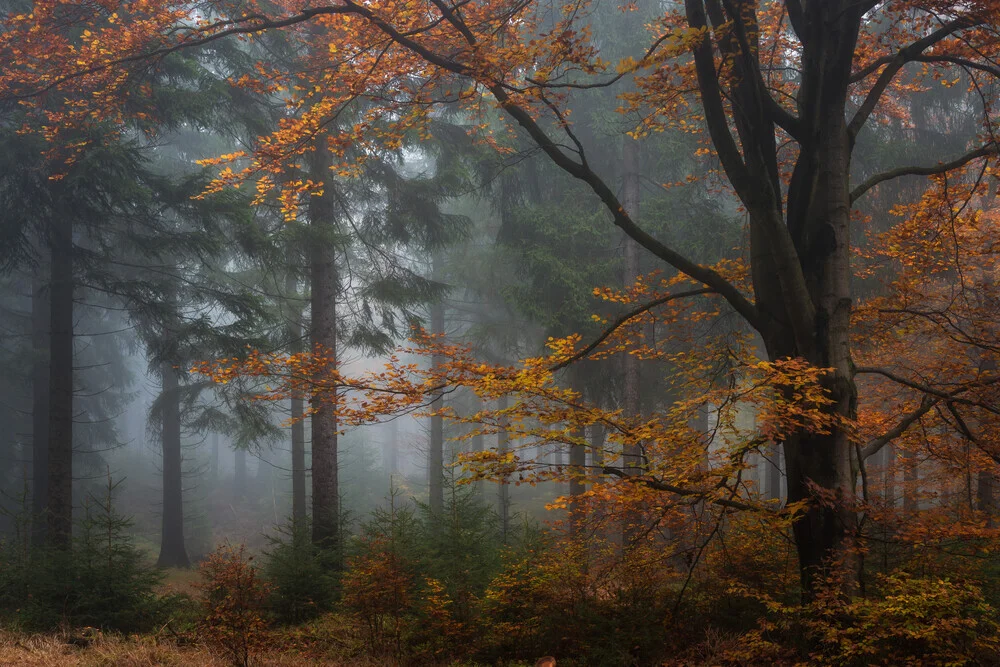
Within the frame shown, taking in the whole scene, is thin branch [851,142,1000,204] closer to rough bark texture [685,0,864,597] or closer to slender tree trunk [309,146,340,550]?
rough bark texture [685,0,864,597]

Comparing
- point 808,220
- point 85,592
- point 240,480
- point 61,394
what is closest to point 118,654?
point 85,592

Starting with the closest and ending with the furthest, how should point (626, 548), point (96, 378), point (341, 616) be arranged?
point (626, 548), point (341, 616), point (96, 378)

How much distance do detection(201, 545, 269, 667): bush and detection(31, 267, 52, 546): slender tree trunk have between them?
6.24m

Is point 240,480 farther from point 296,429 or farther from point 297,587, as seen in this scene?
point 297,587

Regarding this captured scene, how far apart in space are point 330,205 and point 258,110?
2.76 m

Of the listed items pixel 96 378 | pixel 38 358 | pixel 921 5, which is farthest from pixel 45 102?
pixel 96 378

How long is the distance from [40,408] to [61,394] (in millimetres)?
5360

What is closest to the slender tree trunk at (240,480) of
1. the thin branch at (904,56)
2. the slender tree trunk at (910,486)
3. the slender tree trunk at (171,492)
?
the slender tree trunk at (171,492)

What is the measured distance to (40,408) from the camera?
1483 centimetres

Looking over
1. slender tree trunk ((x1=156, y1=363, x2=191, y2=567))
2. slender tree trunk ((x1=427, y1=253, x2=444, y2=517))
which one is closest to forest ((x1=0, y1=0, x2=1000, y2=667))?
slender tree trunk ((x1=156, y1=363, x2=191, y2=567))

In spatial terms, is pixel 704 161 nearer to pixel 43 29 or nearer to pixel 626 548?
pixel 626 548

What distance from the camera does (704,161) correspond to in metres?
14.4

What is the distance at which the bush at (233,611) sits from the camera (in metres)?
6.14

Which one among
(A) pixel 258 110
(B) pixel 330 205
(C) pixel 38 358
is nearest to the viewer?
(B) pixel 330 205
